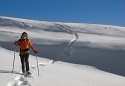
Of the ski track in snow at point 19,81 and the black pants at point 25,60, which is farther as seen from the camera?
the black pants at point 25,60

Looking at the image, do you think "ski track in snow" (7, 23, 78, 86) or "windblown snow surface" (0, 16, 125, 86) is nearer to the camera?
"ski track in snow" (7, 23, 78, 86)

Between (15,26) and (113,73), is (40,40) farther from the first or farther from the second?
(15,26)

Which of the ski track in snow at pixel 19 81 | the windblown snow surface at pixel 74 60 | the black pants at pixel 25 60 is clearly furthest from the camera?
the windblown snow surface at pixel 74 60

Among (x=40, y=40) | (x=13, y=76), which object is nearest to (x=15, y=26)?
(x=40, y=40)

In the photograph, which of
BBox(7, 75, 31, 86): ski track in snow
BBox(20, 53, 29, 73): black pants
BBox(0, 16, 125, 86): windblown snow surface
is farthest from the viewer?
BBox(0, 16, 125, 86): windblown snow surface

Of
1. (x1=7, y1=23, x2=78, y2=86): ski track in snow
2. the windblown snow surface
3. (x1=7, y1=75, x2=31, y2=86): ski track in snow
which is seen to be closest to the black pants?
the windblown snow surface

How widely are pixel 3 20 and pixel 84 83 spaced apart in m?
25.0

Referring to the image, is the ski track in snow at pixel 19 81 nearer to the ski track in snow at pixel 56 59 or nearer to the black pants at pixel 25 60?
the ski track in snow at pixel 56 59

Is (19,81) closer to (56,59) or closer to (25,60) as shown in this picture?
(25,60)

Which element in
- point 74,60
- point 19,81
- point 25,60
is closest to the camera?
point 19,81

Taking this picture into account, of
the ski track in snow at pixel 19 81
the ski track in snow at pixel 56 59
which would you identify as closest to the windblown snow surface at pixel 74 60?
the ski track in snow at pixel 56 59

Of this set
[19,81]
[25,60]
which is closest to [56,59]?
[25,60]

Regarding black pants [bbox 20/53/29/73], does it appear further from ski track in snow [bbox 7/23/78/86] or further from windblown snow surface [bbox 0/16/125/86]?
ski track in snow [bbox 7/23/78/86]

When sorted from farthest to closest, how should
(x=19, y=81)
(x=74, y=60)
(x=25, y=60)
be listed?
(x=74, y=60) < (x=25, y=60) < (x=19, y=81)
